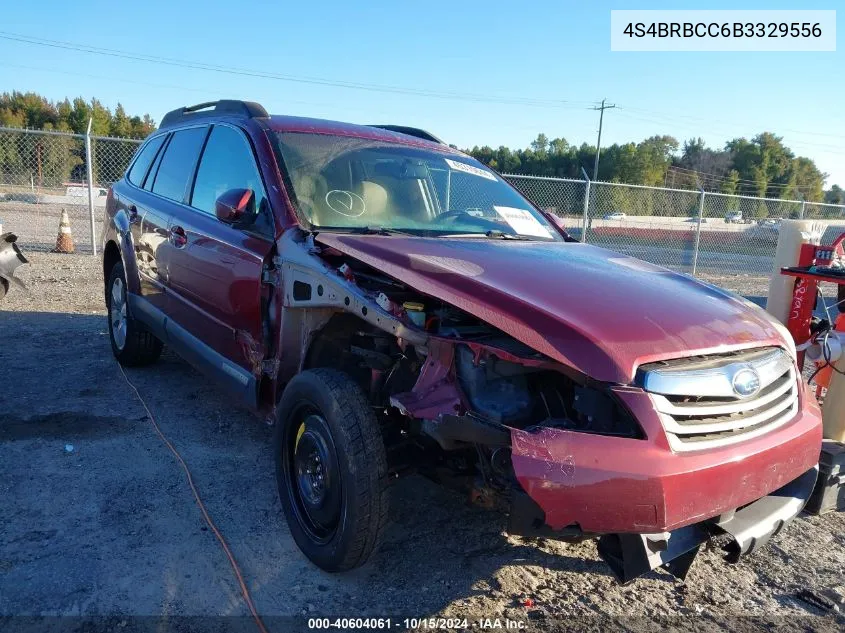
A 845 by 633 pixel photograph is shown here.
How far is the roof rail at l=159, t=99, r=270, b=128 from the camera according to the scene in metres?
3.85

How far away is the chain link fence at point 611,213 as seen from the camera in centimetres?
1368

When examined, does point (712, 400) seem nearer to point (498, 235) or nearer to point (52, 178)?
point (498, 235)

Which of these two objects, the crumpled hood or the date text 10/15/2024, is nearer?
the crumpled hood

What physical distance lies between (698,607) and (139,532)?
8.23 ft

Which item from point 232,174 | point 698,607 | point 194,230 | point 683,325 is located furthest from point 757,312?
point 194,230

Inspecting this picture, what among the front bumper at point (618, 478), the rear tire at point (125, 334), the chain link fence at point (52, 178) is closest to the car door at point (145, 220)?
the rear tire at point (125, 334)

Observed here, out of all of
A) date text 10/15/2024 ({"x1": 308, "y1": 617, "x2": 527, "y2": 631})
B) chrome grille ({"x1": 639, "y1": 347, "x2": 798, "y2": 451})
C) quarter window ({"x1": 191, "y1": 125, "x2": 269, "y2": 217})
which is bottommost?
date text 10/15/2024 ({"x1": 308, "y1": 617, "x2": 527, "y2": 631})

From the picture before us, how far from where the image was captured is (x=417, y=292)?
2.64 meters

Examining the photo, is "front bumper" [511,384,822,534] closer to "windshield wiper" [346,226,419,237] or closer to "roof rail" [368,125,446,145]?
"windshield wiper" [346,226,419,237]

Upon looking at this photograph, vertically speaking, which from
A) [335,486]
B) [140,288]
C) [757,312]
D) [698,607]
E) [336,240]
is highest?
[336,240]

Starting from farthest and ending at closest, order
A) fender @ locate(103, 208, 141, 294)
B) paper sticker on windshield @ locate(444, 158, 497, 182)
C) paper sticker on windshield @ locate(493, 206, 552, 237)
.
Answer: fender @ locate(103, 208, 141, 294) → paper sticker on windshield @ locate(444, 158, 497, 182) → paper sticker on windshield @ locate(493, 206, 552, 237)

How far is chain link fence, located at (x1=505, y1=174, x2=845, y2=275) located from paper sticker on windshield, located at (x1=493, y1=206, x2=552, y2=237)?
35.2 feet

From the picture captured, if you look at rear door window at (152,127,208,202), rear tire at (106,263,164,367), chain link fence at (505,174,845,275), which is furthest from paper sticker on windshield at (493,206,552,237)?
chain link fence at (505,174,845,275)

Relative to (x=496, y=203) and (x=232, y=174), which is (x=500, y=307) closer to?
(x=496, y=203)
